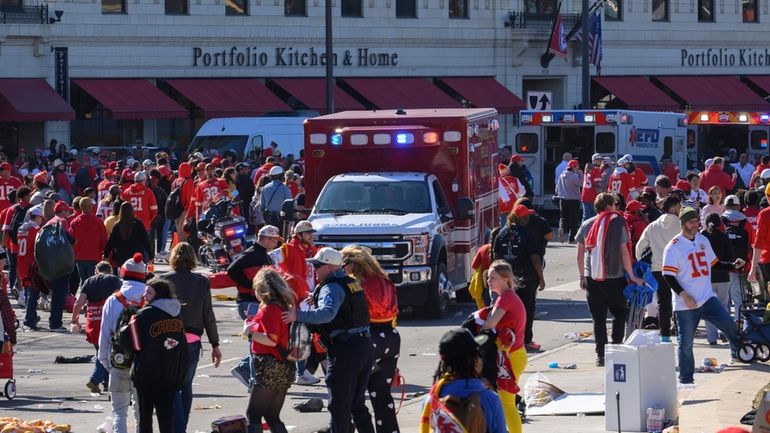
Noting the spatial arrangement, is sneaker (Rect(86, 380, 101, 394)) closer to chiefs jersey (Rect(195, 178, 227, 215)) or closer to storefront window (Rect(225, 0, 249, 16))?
chiefs jersey (Rect(195, 178, 227, 215))

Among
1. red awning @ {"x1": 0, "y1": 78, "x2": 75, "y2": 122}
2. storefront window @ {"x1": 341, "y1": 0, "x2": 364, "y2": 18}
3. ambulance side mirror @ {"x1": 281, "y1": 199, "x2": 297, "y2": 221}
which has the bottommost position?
ambulance side mirror @ {"x1": 281, "y1": 199, "x2": 297, "y2": 221}

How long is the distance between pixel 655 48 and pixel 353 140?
40353 millimetres

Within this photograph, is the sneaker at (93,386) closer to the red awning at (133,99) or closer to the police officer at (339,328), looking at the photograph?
the police officer at (339,328)

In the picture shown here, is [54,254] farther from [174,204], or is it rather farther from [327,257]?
[327,257]

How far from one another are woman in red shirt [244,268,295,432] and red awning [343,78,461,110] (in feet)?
127

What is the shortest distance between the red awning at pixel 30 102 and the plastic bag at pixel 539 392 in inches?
1205

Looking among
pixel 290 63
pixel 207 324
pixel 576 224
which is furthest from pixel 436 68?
pixel 207 324

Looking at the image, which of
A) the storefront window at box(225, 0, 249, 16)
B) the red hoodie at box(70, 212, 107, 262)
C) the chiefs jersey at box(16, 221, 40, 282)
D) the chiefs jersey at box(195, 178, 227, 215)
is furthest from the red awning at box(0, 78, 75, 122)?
the red hoodie at box(70, 212, 107, 262)

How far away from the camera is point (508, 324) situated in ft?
37.2

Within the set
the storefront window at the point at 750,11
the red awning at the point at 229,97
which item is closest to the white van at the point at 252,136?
the red awning at the point at 229,97

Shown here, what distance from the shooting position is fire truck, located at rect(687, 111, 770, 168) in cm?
3872

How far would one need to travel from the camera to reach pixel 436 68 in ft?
176

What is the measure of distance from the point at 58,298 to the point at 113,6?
28.3 meters

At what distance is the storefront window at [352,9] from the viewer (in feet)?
168
